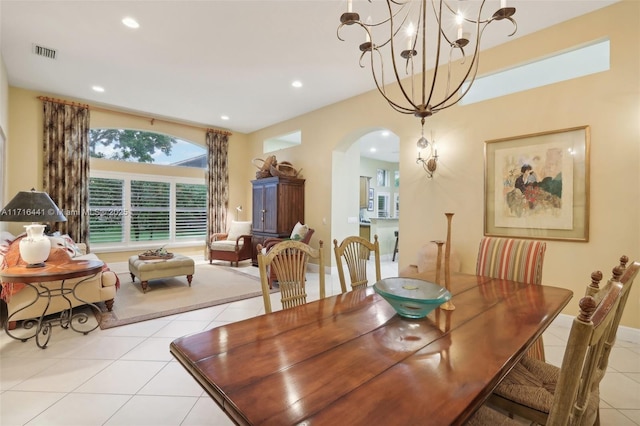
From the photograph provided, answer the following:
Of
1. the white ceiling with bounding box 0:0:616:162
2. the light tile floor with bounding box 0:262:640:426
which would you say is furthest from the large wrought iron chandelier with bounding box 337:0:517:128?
the light tile floor with bounding box 0:262:640:426

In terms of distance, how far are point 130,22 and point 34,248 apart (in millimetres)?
2501

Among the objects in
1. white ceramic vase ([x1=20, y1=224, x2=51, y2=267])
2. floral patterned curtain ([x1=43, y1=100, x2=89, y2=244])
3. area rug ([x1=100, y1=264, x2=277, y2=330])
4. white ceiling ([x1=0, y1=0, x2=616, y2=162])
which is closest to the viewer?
white ceramic vase ([x1=20, y1=224, x2=51, y2=267])

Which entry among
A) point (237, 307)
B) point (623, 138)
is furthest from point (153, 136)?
point (623, 138)

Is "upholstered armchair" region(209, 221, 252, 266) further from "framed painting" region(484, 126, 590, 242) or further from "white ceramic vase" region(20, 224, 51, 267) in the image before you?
"framed painting" region(484, 126, 590, 242)

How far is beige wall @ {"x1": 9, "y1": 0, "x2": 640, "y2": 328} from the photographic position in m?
2.76

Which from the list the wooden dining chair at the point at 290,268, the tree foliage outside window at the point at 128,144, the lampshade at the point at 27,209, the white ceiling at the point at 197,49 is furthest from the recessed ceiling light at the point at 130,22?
the tree foliage outside window at the point at 128,144

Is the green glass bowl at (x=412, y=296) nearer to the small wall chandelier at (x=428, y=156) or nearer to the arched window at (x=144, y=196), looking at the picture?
the small wall chandelier at (x=428, y=156)

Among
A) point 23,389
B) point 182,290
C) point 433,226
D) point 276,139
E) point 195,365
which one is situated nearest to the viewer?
point 195,365

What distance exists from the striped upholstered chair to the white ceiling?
232cm

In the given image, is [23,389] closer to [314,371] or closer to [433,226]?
[314,371]

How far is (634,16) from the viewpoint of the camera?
2.71 m

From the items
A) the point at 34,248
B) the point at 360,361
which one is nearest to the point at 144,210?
the point at 34,248

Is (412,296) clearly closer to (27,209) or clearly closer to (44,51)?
(27,209)

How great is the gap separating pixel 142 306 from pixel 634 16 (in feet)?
19.6
